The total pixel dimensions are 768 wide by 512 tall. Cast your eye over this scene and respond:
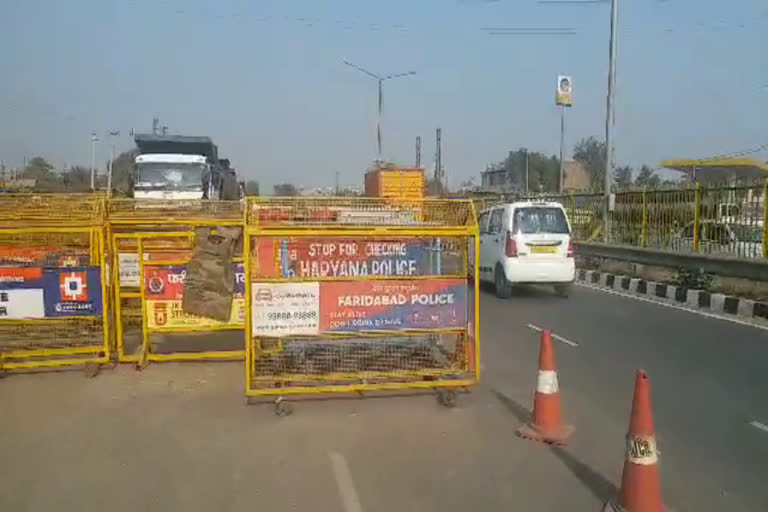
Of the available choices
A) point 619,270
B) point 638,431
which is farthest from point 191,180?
point 638,431

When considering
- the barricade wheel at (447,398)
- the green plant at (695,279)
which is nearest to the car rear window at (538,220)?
the green plant at (695,279)

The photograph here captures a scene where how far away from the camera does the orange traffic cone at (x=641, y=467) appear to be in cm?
375

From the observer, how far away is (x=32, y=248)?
764 cm

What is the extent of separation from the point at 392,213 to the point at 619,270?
43.2 feet

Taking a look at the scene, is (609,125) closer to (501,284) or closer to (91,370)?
(501,284)

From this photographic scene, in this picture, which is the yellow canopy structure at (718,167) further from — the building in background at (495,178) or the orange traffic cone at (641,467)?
the building in background at (495,178)

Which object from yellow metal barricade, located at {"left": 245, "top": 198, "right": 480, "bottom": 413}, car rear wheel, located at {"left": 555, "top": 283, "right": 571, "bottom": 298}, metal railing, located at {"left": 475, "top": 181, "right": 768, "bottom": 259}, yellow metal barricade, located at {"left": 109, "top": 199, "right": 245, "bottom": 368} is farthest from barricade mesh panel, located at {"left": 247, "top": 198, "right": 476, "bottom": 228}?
metal railing, located at {"left": 475, "top": 181, "right": 768, "bottom": 259}

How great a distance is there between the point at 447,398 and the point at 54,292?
4.14m

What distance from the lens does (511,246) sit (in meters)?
13.2

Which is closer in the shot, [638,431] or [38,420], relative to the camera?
[638,431]

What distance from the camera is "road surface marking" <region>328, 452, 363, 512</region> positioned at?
4.08 metres

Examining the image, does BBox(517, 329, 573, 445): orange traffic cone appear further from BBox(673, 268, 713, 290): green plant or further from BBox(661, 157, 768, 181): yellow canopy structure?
BBox(661, 157, 768, 181): yellow canopy structure

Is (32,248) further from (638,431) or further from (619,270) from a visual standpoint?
(619,270)

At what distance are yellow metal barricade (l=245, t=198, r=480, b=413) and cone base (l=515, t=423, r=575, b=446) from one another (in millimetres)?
913
